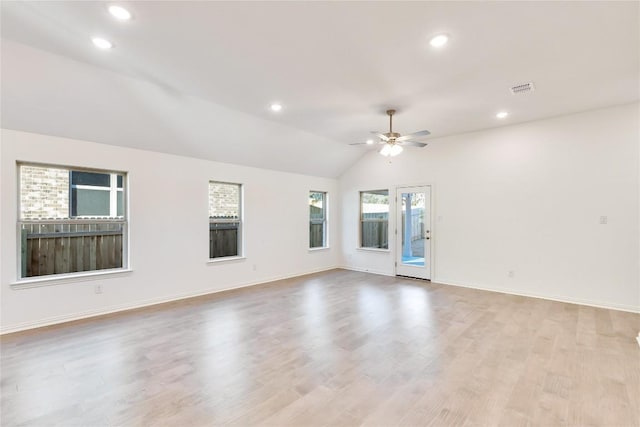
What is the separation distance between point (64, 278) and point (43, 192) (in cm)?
→ 113

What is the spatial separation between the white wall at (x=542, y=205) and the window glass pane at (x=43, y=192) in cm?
592

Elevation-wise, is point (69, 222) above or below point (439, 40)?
below

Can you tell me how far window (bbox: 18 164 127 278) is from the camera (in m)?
3.85

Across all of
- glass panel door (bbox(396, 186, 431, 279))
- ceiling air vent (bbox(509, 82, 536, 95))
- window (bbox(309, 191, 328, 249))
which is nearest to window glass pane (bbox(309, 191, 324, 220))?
window (bbox(309, 191, 328, 249))

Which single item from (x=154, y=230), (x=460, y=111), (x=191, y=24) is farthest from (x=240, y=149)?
(x=460, y=111)

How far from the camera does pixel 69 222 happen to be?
413 cm

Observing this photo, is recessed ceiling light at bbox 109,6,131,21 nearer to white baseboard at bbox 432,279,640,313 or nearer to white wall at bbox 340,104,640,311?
white wall at bbox 340,104,640,311

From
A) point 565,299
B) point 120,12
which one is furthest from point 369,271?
point 120,12

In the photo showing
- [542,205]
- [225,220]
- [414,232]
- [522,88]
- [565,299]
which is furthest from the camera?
[414,232]

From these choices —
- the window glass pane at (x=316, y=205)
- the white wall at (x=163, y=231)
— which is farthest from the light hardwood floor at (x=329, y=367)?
the window glass pane at (x=316, y=205)

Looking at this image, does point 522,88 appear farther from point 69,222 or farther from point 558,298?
point 69,222

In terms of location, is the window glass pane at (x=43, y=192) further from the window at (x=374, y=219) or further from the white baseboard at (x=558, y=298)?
the white baseboard at (x=558, y=298)

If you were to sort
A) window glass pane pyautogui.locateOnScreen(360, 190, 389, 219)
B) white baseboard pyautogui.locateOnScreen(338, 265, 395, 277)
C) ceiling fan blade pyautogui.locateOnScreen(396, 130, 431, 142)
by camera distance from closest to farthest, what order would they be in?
ceiling fan blade pyautogui.locateOnScreen(396, 130, 431, 142) < white baseboard pyautogui.locateOnScreen(338, 265, 395, 277) < window glass pane pyautogui.locateOnScreen(360, 190, 389, 219)

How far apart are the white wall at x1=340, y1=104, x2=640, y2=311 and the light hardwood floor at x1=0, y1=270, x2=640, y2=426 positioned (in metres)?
0.65
